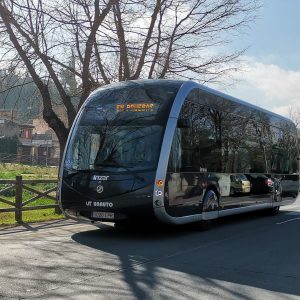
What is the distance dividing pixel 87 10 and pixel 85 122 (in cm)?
550

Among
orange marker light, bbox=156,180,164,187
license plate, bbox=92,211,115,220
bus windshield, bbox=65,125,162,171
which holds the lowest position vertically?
license plate, bbox=92,211,115,220

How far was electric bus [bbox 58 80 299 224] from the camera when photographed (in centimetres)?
1045

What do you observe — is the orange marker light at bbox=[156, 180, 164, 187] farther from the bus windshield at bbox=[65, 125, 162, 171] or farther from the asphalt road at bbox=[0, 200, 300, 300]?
the asphalt road at bbox=[0, 200, 300, 300]

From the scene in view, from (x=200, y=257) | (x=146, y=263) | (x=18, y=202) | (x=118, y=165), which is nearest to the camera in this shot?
(x=146, y=263)

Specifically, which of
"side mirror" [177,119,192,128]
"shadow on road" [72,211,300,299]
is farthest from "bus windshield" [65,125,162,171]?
"shadow on road" [72,211,300,299]

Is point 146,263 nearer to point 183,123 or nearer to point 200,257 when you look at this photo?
point 200,257

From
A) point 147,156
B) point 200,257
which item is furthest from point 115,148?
point 200,257

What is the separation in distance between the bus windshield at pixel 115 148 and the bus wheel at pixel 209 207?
237 centimetres

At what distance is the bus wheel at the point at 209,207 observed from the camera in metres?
12.2

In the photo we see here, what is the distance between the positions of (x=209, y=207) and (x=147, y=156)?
2691mm

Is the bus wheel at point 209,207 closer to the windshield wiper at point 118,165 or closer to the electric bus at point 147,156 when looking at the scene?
the electric bus at point 147,156

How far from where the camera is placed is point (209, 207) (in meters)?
12.4

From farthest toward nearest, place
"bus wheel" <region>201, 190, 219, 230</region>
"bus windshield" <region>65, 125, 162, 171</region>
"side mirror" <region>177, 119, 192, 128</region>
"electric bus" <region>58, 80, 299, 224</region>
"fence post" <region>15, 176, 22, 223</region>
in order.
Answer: "fence post" <region>15, 176, 22, 223</region> → "bus wheel" <region>201, 190, 219, 230</region> → "side mirror" <region>177, 119, 192, 128</region> → "bus windshield" <region>65, 125, 162, 171</region> → "electric bus" <region>58, 80, 299, 224</region>

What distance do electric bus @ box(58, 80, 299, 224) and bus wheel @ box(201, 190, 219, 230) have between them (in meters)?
0.02
